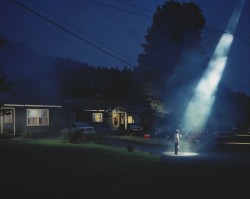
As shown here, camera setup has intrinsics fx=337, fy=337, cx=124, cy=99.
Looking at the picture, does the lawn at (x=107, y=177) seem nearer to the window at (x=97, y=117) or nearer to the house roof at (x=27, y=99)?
the house roof at (x=27, y=99)

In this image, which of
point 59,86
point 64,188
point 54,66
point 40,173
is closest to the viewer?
point 64,188

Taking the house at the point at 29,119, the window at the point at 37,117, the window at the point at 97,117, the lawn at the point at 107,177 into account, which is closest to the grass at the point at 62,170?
the lawn at the point at 107,177

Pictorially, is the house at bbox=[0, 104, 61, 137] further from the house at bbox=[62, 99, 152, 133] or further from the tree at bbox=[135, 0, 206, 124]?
the tree at bbox=[135, 0, 206, 124]

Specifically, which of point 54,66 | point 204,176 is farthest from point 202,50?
point 54,66

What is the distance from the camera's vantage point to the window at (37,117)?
35.3 m

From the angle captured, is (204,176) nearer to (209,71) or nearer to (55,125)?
(55,125)

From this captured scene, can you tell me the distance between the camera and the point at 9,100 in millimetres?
32750

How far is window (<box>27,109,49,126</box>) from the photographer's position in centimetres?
3528

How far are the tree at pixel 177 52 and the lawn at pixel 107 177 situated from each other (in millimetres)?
25473

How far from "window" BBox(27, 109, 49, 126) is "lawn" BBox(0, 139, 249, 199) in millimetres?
16095

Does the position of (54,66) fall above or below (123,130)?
above

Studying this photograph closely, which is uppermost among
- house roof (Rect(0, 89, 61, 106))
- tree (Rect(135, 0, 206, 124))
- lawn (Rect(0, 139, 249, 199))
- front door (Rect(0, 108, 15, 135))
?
tree (Rect(135, 0, 206, 124))

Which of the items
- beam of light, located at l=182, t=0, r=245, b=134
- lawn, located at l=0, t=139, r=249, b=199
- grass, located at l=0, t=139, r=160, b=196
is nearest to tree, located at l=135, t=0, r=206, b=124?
beam of light, located at l=182, t=0, r=245, b=134

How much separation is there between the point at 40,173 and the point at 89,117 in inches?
1335
